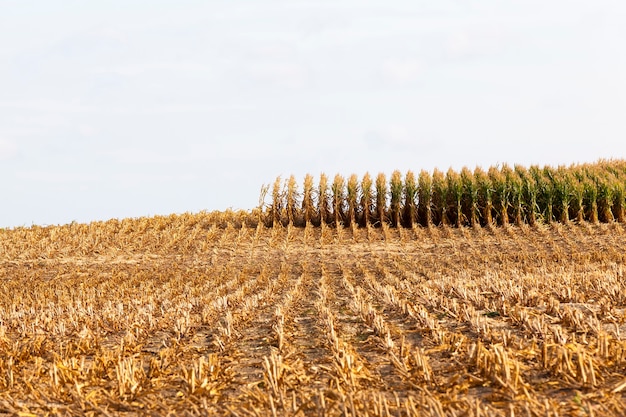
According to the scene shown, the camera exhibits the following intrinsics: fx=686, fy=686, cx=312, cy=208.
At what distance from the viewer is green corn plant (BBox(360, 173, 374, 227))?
95.6 feet

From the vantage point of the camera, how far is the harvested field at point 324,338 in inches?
228

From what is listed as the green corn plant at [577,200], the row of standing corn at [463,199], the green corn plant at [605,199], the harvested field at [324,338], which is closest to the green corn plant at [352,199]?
the row of standing corn at [463,199]

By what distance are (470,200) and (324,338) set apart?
69.2ft

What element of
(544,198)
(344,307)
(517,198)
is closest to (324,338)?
(344,307)

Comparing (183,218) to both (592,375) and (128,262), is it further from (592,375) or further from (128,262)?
(592,375)

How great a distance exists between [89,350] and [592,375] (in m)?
5.92

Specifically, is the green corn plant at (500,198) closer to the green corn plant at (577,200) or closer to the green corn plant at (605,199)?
the green corn plant at (577,200)

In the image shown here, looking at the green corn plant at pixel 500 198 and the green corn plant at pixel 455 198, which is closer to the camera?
the green corn plant at pixel 500 198

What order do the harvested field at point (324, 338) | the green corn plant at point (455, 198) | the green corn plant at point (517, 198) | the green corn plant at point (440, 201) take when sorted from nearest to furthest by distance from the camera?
1. the harvested field at point (324, 338)
2. the green corn plant at point (517, 198)
3. the green corn plant at point (455, 198)
4. the green corn plant at point (440, 201)

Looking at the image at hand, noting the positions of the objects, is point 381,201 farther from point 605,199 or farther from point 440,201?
point 605,199

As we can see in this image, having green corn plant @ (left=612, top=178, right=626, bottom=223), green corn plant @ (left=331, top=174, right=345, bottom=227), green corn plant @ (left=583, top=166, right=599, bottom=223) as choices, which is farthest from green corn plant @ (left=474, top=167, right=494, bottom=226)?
green corn plant @ (left=331, top=174, right=345, bottom=227)

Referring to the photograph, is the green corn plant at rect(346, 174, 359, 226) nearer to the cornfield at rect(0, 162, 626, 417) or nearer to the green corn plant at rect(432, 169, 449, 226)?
the cornfield at rect(0, 162, 626, 417)

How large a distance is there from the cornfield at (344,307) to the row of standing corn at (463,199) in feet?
0.30

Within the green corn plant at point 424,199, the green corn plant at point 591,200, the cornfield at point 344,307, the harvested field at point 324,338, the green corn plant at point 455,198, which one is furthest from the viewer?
the green corn plant at point 424,199
